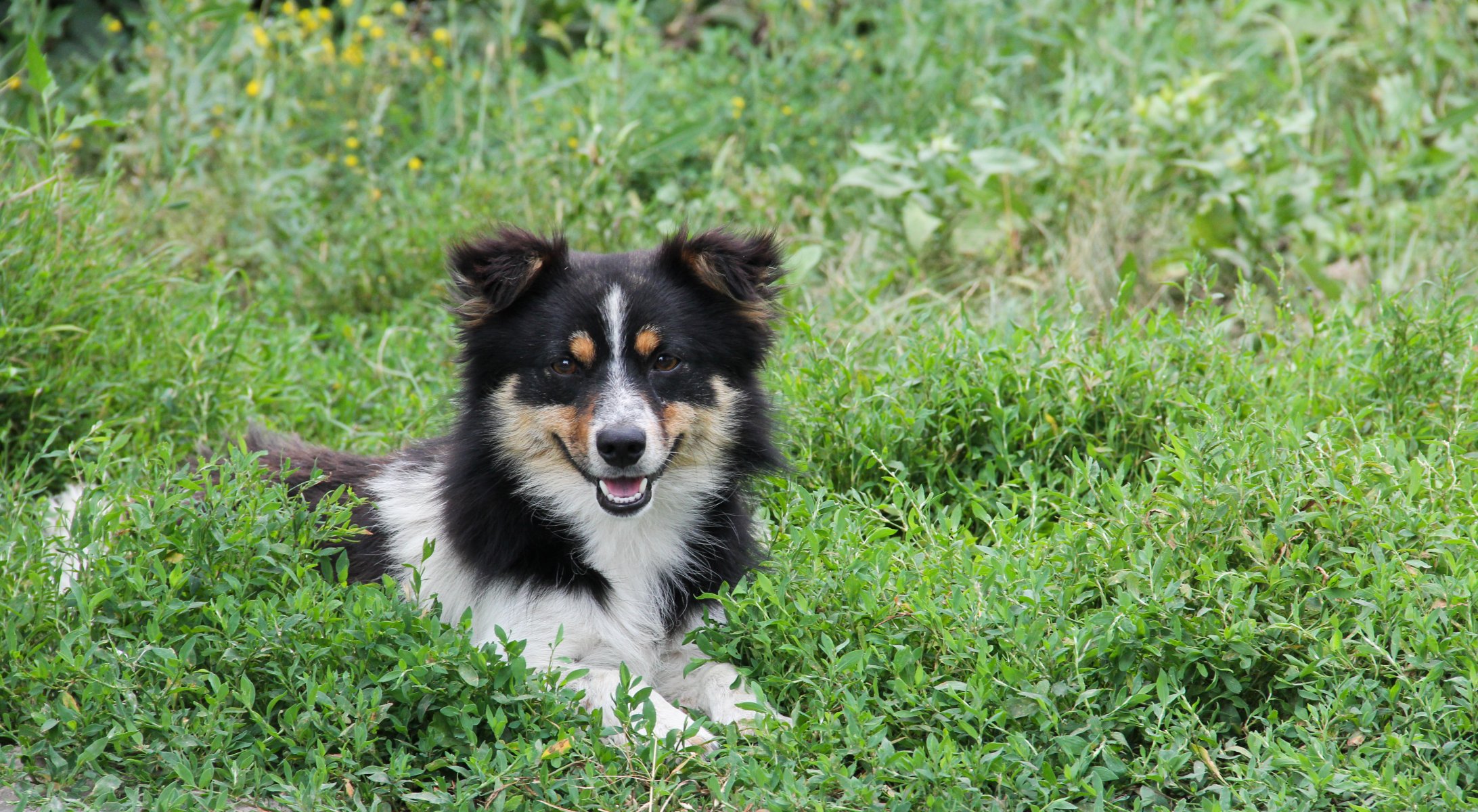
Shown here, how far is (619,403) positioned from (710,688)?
77 cm

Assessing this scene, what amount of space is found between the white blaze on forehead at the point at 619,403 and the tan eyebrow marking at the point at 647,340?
1.5 inches

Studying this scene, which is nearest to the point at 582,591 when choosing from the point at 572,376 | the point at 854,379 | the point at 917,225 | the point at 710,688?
the point at 710,688

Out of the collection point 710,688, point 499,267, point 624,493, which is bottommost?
point 710,688

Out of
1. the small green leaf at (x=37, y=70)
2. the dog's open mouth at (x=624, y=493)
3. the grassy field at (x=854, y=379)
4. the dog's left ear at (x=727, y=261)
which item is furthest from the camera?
the small green leaf at (x=37, y=70)

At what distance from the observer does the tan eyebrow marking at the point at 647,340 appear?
3551mm

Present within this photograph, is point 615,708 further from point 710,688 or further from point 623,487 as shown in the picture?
point 623,487

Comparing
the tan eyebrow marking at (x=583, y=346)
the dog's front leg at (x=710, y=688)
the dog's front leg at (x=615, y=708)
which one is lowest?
the dog's front leg at (x=710, y=688)

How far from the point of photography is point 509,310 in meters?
3.67

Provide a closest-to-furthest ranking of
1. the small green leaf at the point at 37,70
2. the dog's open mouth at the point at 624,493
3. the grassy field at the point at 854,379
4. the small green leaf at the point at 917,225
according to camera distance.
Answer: the grassy field at the point at 854,379 → the dog's open mouth at the point at 624,493 → the small green leaf at the point at 37,70 → the small green leaf at the point at 917,225

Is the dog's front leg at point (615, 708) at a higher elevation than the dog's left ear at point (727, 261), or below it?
below

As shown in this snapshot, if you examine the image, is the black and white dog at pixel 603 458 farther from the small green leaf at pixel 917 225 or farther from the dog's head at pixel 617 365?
the small green leaf at pixel 917 225

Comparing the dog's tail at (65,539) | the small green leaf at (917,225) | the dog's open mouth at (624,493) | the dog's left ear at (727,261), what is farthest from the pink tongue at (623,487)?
the small green leaf at (917,225)

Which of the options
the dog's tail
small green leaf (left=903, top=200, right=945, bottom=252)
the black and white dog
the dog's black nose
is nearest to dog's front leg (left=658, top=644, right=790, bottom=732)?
the black and white dog

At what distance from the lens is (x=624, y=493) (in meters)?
3.53
